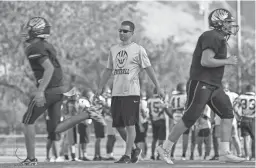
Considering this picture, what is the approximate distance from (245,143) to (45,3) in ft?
57.9

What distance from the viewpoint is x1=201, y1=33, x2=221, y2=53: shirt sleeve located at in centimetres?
1059

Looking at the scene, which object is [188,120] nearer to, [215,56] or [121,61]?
[215,56]

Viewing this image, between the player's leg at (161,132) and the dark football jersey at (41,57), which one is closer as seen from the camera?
the dark football jersey at (41,57)

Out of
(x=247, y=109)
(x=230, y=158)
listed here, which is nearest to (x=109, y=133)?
(x=247, y=109)

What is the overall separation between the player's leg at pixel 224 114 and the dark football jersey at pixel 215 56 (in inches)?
7.8

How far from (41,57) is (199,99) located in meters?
2.22

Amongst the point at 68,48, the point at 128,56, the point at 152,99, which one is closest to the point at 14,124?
the point at 68,48

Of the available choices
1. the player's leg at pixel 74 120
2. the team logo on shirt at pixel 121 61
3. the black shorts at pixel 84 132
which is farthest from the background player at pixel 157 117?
the team logo on shirt at pixel 121 61

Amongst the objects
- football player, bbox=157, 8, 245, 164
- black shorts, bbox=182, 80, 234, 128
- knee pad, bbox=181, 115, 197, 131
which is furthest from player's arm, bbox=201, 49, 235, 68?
knee pad, bbox=181, 115, 197, 131

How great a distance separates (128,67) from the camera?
1144cm

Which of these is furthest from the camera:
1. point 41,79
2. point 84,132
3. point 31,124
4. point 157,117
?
point 157,117

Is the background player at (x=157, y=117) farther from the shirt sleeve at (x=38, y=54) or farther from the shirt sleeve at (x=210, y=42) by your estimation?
the shirt sleeve at (x=38, y=54)

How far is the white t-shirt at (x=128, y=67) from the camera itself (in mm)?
11438

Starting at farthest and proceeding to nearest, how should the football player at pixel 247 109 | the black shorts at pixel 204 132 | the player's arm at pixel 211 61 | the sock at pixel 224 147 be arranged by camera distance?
the black shorts at pixel 204 132 < the football player at pixel 247 109 < the sock at pixel 224 147 < the player's arm at pixel 211 61
